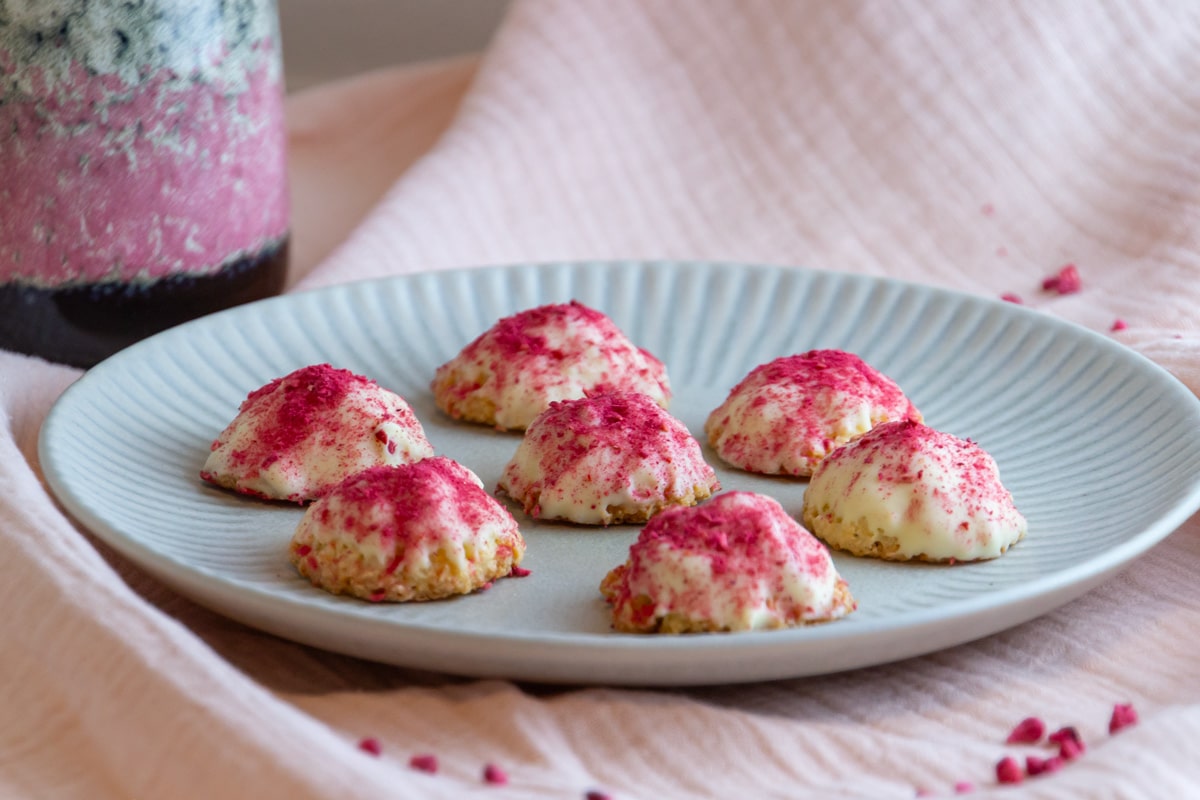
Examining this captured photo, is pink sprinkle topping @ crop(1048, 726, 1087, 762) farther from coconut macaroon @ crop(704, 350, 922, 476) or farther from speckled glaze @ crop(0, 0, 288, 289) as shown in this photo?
speckled glaze @ crop(0, 0, 288, 289)

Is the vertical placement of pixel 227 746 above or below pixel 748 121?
below

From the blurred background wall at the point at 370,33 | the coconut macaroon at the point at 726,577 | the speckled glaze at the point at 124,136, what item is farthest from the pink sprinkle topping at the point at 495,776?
the blurred background wall at the point at 370,33

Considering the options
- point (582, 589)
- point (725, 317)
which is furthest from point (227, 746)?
point (725, 317)

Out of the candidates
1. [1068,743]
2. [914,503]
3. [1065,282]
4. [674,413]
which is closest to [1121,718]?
[1068,743]

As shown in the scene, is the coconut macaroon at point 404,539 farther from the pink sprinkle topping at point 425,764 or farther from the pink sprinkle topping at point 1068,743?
the pink sprinkle topping at point 1068,743

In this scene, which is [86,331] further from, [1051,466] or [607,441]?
[1051,466]

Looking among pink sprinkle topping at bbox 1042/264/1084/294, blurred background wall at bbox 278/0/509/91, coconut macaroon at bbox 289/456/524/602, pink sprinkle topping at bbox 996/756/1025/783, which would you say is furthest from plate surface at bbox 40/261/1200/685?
blurred background wall at bbox 278/0/509/91

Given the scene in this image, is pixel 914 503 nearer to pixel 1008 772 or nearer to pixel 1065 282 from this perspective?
pixel 1008 772

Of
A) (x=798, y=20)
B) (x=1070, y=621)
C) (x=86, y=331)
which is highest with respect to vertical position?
(x=798, y=20)
